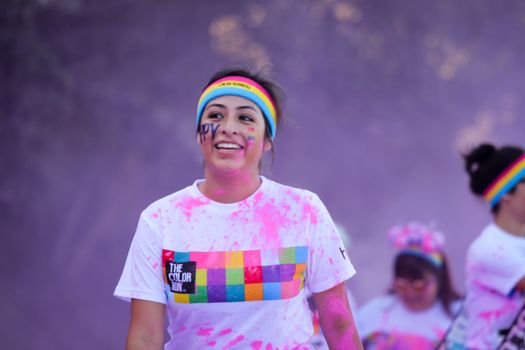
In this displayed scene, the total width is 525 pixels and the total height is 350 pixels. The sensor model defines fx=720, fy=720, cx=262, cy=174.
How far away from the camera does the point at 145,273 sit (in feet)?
8.33

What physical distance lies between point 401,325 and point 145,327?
3627 millimetres

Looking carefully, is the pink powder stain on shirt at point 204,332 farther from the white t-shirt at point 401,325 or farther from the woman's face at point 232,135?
the white t-shirt at point 401,325

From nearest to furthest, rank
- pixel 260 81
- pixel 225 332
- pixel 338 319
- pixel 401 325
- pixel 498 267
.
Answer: pixel 225 332 → pixel 338 319 → pixel 260 81 → pixel 498 267 → pixel 401 325

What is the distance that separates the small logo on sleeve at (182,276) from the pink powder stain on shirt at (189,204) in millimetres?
208

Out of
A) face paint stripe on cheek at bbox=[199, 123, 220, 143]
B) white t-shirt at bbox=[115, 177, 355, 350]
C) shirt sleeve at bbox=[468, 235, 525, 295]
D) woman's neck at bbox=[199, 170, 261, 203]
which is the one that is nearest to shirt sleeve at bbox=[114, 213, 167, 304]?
white t-shirt at bbox=[115, 177, 355, 350]

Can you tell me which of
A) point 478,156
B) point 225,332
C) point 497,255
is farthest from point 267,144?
point 478,156

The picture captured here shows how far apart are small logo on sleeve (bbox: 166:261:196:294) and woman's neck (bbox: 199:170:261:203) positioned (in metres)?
0.31

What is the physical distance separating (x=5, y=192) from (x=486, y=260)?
16.9 feet

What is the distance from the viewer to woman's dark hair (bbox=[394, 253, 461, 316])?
5.77 meters

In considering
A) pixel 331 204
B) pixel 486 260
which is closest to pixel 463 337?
pixel 486 260

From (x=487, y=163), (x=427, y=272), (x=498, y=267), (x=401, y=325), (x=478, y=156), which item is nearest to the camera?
(x=498, y=267)

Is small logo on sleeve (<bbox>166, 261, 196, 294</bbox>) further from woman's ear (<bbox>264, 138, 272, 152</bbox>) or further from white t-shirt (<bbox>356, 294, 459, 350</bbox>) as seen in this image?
white t-shirt (<bbox>356, 294, 459, 350</bbox>)

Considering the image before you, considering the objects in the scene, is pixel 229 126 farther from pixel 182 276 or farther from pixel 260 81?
pixel 182 276

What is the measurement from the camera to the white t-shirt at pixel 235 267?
2.48 meters
